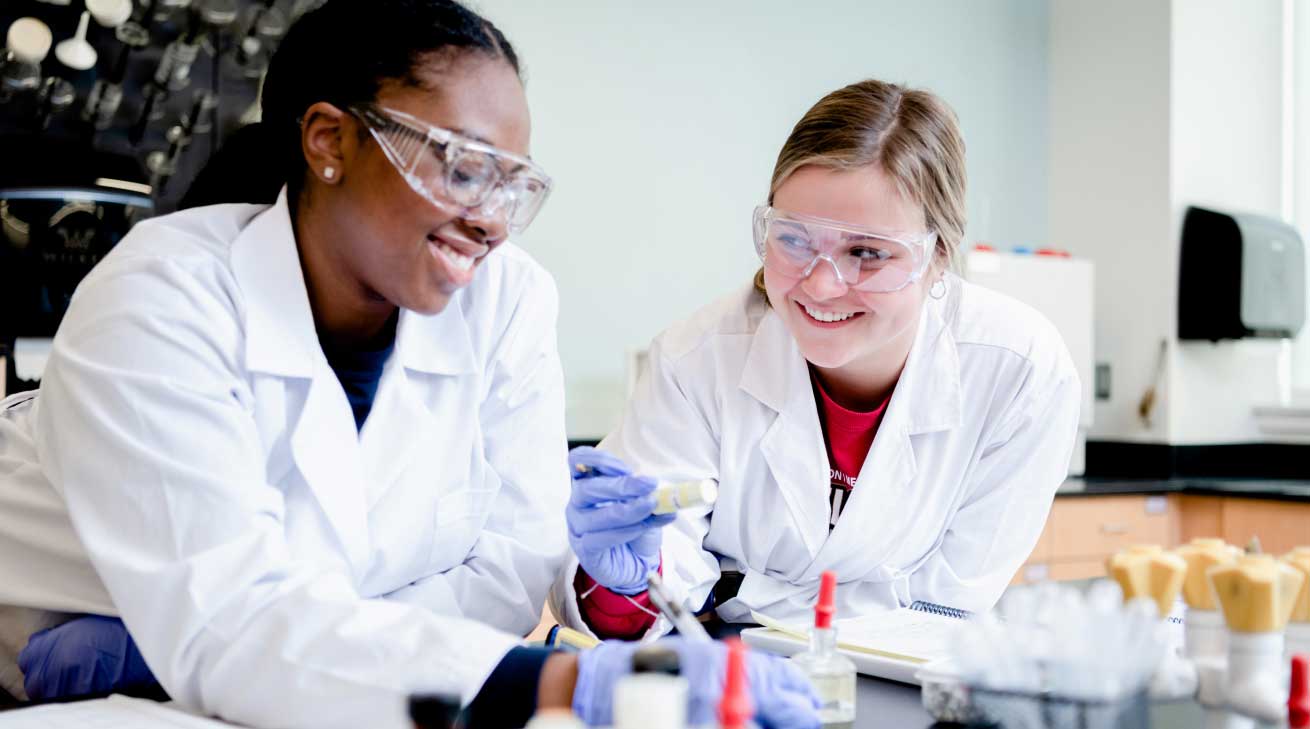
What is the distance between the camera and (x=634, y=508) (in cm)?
129

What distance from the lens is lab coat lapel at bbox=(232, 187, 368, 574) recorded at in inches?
48.5

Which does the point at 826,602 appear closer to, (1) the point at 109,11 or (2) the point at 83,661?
(2) the point at 83,661

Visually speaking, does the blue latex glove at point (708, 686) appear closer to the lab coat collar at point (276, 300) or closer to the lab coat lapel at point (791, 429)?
the lab coat collar at point (276, 300)

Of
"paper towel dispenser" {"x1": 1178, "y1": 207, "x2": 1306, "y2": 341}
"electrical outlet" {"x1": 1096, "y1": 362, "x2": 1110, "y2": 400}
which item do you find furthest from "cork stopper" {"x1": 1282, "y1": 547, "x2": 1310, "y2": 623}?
"electrical outlet" {"x1": 1096, "y1": 362, "x2": 1110, "y2": 400}

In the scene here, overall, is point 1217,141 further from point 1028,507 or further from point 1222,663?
point 1222,663

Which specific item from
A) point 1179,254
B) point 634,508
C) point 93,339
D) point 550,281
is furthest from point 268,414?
point 1179,254

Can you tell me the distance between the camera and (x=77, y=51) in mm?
2793

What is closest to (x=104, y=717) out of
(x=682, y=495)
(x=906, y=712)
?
(x=682, y=495)

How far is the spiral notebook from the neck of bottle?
0.42 ft

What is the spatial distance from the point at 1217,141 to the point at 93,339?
415cm

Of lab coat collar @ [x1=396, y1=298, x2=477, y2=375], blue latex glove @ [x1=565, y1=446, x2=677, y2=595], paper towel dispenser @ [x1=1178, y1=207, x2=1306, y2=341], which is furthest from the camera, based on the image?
paper towel dispenser @ [x1=1178, y1=207, x2=1306, y2=341]

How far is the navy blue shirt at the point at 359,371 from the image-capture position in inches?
54.9

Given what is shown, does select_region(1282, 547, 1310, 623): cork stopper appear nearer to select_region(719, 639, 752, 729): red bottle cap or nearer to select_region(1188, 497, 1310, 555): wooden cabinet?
select_region(719, 639, 752, 729): red bottle cap

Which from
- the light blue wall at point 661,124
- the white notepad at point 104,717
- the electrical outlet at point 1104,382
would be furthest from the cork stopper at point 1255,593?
the electrical outlet at point 1104,382
